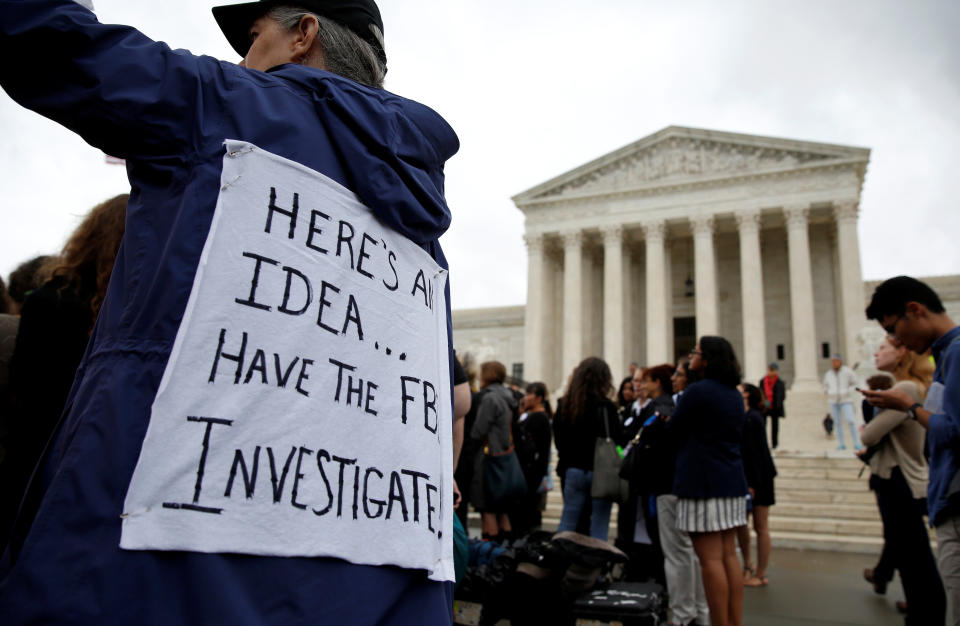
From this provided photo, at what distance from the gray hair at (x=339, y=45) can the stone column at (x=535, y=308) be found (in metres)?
30.9

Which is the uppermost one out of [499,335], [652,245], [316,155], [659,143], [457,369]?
[659,143]

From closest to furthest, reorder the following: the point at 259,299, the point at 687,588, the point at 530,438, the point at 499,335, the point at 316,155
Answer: the point at 259,299 → the point at 316,155 → the point at 687,588 → the point at 530,438 → the point at 499,335

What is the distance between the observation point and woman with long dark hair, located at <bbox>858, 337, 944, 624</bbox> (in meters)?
4.74

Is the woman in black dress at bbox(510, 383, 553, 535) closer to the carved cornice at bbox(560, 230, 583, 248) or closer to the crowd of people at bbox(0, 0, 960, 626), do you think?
the crowd of people at bbox(0, 0, 960, 626)

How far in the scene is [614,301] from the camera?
3159 cm

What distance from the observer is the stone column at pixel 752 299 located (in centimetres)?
2858

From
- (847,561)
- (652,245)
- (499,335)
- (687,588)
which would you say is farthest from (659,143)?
(687,588)

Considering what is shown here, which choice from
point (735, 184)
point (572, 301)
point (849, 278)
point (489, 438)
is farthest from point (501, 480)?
point (735, 184)

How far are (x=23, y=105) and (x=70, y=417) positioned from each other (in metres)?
0.59

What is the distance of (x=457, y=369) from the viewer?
3.07m

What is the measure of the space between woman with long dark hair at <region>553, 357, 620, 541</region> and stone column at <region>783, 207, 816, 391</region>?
23.3m

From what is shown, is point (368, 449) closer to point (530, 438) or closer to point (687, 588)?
point (687, 588)

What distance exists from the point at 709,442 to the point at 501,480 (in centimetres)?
313

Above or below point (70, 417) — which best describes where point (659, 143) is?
above
